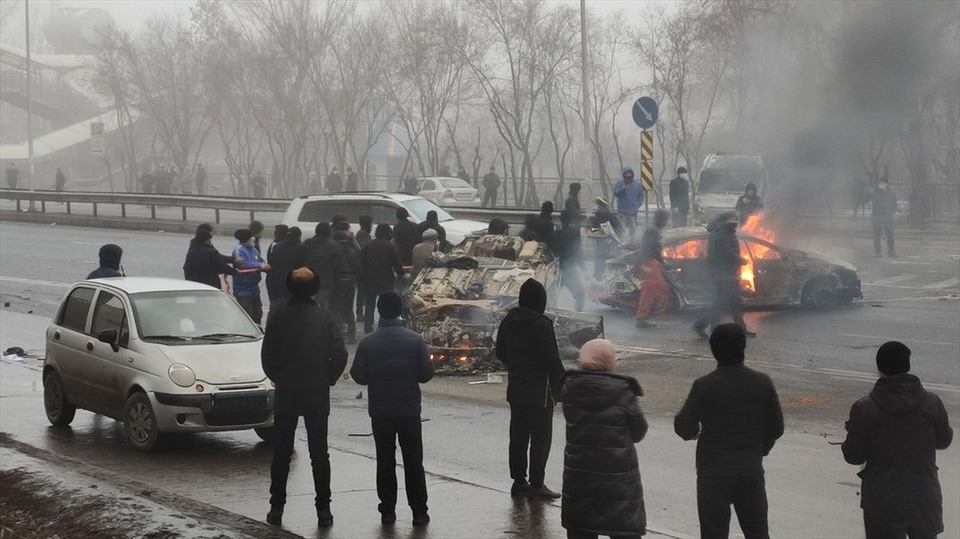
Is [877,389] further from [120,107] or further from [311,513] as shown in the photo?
[120,107]

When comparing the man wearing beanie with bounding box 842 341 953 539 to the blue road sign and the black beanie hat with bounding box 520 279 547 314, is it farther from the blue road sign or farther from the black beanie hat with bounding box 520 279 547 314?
the blue road sign

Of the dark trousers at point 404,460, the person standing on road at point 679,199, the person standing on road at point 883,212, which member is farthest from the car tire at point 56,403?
the person standing on road at point 883,212

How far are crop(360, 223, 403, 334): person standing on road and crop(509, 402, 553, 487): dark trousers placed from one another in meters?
8.12

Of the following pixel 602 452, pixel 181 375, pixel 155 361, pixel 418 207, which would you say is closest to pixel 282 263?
pixel 155 361

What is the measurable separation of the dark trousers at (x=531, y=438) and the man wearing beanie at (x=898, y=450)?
279 cm

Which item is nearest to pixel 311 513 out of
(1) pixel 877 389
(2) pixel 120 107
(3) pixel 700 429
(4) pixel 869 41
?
(3) pixel 700 429

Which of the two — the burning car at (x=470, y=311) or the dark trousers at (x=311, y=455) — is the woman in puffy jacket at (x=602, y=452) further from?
the burning car at (x=470, y=311)

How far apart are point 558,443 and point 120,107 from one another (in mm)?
63321

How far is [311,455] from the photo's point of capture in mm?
8406

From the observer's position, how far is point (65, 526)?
301 inches

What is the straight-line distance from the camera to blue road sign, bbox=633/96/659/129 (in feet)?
81.9

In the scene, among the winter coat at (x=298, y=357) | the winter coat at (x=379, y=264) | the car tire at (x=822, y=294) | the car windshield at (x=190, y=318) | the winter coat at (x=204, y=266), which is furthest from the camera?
the car tire at (x=822, y=294)

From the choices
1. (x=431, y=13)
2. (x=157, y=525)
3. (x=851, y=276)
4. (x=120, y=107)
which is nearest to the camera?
(x=157, y=525)

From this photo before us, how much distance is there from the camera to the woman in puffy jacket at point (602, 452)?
6.56 metres
